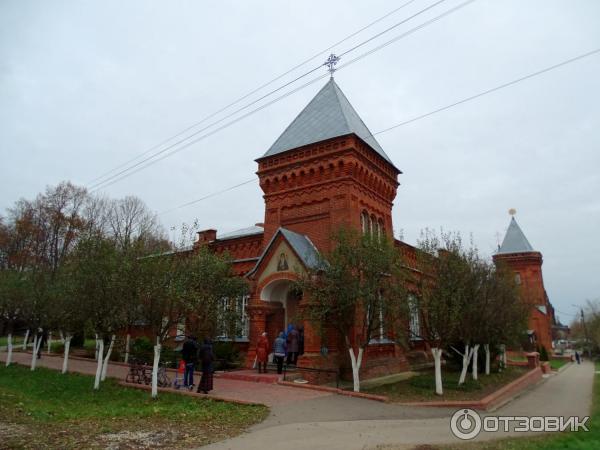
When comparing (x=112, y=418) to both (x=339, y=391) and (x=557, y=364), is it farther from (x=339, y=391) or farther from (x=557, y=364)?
(x=557, y=364)

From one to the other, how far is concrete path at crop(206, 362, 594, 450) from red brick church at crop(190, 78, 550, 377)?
13.8ft

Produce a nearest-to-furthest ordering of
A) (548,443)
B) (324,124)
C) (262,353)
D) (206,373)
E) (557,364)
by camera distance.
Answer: (548,443) → (206,373) → (262,353) → (324,124) → (557,364)

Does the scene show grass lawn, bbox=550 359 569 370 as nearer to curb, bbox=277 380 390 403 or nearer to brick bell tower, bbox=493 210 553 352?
brick bell tower, bbox=493 210 553 352

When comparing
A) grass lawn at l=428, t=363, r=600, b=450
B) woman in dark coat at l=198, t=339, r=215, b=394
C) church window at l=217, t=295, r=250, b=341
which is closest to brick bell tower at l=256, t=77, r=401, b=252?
church window at l=217, t=295, r=250, b=341

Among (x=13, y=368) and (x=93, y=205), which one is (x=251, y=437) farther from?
(x=93, y=205)

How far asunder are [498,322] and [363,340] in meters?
7.53

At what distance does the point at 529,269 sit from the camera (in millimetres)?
48625

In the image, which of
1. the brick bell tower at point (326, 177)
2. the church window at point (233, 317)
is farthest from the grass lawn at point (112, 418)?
the brick bell tower at point (326, 177)

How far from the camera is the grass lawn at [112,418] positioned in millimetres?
7980

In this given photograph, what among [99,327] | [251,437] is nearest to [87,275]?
[99,327]

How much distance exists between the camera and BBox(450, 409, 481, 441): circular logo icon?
29.7ft

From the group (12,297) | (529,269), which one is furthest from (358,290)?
(529,269)

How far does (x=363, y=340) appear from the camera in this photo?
14312 millimetres

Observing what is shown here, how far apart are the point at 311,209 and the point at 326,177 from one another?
5.18 feet
